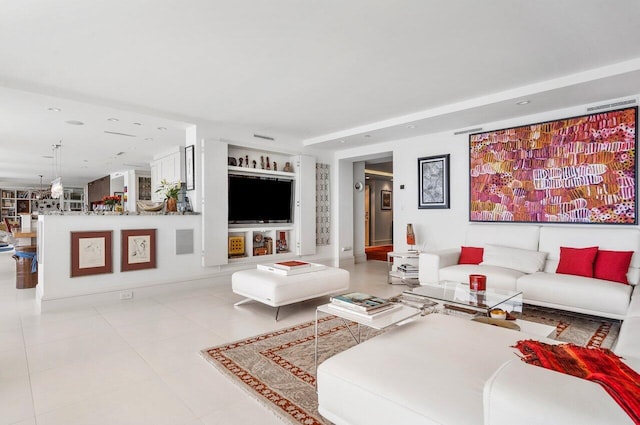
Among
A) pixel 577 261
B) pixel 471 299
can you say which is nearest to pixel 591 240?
pixel 577 261

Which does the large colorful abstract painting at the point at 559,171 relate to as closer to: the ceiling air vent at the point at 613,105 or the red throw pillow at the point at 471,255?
the ceiling air vent at the point at 613,105

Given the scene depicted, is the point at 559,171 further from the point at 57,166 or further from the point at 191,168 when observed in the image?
the point at 57,166

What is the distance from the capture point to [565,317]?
3539 millimetres

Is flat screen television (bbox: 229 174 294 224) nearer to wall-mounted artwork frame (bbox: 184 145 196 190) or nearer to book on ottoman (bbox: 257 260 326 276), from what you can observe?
wall-mounted artwork frame (bbox: 184 145 196 190)

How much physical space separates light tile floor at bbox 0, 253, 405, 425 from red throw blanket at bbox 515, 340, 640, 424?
1338mm

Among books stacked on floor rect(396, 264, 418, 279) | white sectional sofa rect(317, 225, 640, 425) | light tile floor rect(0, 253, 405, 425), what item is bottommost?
light tile floor rect(0, 253, 405, 425)

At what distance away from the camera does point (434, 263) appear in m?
4.32

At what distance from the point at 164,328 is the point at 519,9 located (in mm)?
3894

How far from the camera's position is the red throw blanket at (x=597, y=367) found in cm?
89

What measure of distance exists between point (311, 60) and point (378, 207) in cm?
772

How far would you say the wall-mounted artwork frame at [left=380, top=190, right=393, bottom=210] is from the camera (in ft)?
34.8

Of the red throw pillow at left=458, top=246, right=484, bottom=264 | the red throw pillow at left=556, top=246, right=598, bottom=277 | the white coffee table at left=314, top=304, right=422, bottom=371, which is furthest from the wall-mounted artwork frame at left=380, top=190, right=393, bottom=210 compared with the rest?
the white coffee table at left=314, top=304, right=422, bottom=371

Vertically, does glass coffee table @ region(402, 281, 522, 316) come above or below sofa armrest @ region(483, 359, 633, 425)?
below

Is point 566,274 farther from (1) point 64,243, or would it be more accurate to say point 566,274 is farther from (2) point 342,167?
(1) point 64,243
